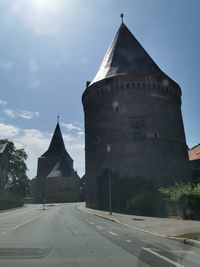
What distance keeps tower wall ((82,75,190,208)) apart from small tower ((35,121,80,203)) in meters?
54.6

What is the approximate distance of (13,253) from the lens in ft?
34.4

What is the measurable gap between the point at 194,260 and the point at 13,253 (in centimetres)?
487

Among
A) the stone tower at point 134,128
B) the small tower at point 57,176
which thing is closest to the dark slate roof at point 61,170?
the small tower at point 57,176

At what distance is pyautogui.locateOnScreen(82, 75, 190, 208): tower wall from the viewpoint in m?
48.0

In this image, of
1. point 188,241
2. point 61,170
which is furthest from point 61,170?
point 188,241

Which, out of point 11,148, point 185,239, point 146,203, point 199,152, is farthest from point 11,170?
point 185,239

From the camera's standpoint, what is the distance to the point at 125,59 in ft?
177

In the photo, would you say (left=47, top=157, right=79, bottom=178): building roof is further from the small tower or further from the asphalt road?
the asphalt road

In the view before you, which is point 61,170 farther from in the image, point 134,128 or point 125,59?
point 134,128

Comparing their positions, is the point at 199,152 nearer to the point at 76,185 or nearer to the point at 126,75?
the point at 126,75

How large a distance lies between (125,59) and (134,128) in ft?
36.8

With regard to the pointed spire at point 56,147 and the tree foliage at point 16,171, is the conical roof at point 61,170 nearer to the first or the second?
the pointed spire at point 56,147

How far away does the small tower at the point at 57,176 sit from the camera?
106250 mm

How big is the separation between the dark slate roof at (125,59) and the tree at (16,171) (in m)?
36.1
